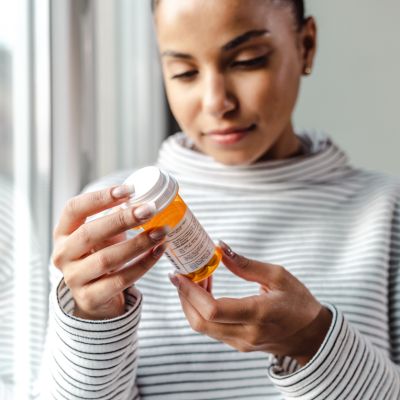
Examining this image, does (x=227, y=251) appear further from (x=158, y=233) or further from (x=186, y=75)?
(x=186, y=75)

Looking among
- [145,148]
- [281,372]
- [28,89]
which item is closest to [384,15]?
[145,148]

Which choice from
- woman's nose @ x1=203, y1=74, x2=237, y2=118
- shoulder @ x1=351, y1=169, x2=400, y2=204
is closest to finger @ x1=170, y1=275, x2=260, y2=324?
woman's nose @ x1=203, y1=74, x2=237, y2=118

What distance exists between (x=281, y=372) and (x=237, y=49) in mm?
465

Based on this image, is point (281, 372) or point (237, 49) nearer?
point (281, 372)

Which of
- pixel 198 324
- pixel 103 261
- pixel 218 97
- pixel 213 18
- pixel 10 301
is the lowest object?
pixel 10 301

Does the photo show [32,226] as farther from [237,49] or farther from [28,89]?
[237,49]

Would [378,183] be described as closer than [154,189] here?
No

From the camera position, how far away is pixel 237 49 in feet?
3.22

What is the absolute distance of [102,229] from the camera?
2.37 ft

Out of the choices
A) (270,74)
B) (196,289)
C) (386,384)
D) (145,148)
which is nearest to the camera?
(196,289)

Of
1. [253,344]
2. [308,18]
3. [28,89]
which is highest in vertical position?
[308,18]

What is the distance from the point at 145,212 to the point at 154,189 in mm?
32

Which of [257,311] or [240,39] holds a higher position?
[240,39]

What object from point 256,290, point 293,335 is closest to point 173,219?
point 293,335
